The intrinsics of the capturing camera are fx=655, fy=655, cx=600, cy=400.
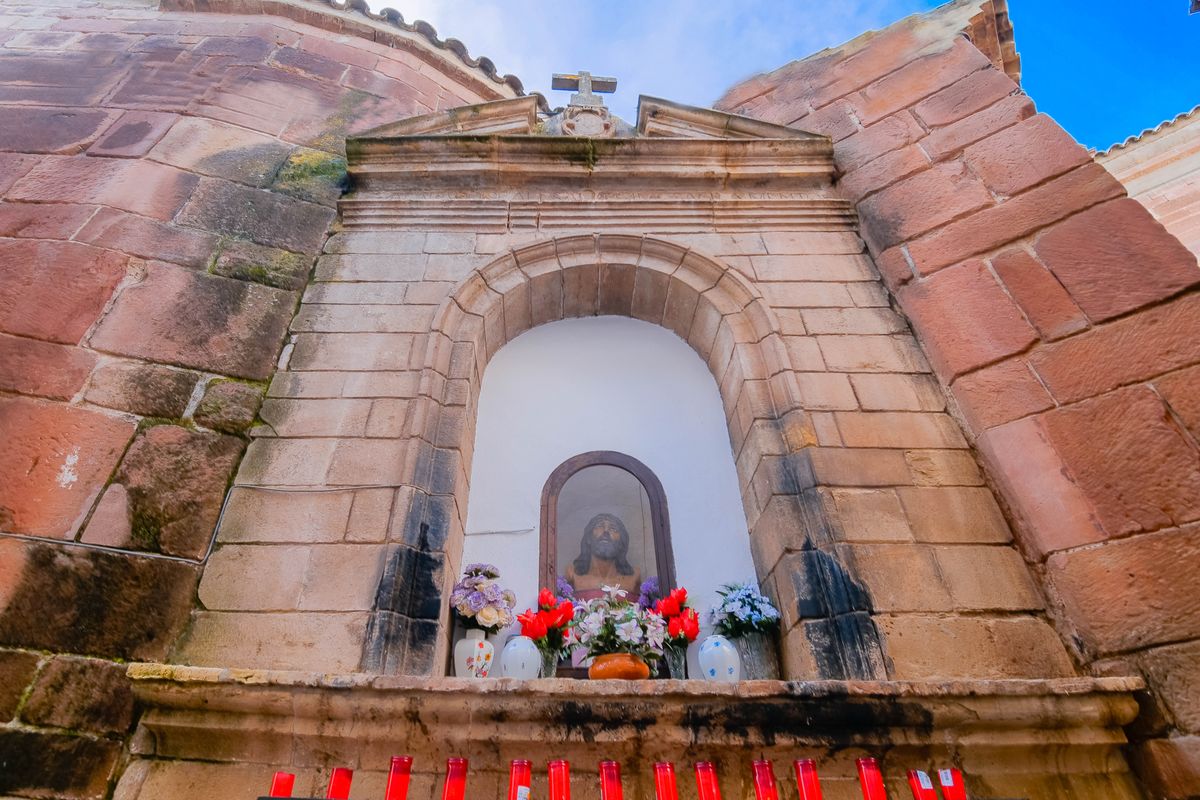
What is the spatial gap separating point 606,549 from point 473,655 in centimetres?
89

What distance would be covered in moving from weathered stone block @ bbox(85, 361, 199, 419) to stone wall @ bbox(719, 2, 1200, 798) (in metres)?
3.53

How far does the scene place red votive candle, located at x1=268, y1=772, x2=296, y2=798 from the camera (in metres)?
1.79

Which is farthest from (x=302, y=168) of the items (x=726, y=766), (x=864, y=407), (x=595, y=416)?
(x=726, y=766)

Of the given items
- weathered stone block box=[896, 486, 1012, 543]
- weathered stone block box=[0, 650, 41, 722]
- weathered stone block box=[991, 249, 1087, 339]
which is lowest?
weathered stone block box=[0, 650, 41, 722]

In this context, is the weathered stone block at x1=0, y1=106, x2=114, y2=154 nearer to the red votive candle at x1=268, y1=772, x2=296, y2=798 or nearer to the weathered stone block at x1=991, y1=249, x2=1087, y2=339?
the red votive candle at x1=268, y1=772, x2=296, y2=798

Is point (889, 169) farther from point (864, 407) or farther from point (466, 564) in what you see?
point (466, 564)

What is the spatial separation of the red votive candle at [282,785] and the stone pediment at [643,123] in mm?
3948

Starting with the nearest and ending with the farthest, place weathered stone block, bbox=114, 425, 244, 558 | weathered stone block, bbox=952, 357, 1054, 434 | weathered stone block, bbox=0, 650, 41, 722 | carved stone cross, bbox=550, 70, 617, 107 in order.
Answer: weathered stone block, bbox=0, 650, 41, 722 < weathered stone block, bbox=114, 425, 244, 558 < weathered stone block, bbox=952, 357, 1054, 434 < carved stone cross, bbox=550, 70, 617, 107

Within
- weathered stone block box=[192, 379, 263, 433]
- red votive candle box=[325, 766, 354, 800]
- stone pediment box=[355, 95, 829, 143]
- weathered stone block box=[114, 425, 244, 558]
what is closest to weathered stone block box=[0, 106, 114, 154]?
stone pediment box=[355, 95, 829, 143]

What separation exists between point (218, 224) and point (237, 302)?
0.60 meters

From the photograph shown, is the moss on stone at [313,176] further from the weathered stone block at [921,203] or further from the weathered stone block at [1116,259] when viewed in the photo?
the weathered stone block at [1116,259]

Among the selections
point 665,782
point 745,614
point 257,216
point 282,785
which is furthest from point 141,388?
point 745,614

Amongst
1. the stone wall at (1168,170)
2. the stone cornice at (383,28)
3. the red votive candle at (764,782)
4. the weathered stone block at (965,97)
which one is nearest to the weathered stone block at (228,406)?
the red votive candle at (764,782)

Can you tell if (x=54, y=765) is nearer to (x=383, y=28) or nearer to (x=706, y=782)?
(x=706, y=782)
